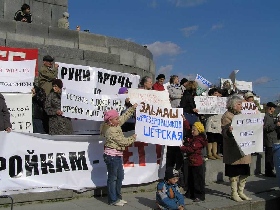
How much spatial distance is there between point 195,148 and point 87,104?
2113mm

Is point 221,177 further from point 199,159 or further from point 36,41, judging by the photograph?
point 36,41

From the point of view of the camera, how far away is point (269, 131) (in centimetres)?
970

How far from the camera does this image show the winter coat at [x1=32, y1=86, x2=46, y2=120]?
7.44 meters

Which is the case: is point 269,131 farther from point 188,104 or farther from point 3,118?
point 3,118

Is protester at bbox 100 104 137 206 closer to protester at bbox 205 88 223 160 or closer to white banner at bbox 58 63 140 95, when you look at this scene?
white banner at bbox 58 63 140 95

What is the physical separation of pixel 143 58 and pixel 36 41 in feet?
12.4

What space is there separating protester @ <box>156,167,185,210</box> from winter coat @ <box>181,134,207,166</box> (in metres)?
1.01

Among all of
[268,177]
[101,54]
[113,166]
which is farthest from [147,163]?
[101,54]

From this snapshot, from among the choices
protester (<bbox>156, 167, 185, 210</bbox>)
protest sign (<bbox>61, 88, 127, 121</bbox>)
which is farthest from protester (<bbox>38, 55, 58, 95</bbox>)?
protester (<bbox>156, 167, 185, 210</bbox>)

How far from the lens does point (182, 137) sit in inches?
285

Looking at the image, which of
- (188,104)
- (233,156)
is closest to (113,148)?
(233,156)

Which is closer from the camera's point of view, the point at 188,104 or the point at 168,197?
the point at 168,197

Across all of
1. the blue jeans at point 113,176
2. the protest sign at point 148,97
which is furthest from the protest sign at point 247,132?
the blue jeans at point 113,176

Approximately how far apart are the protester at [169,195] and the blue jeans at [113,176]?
75 cm
